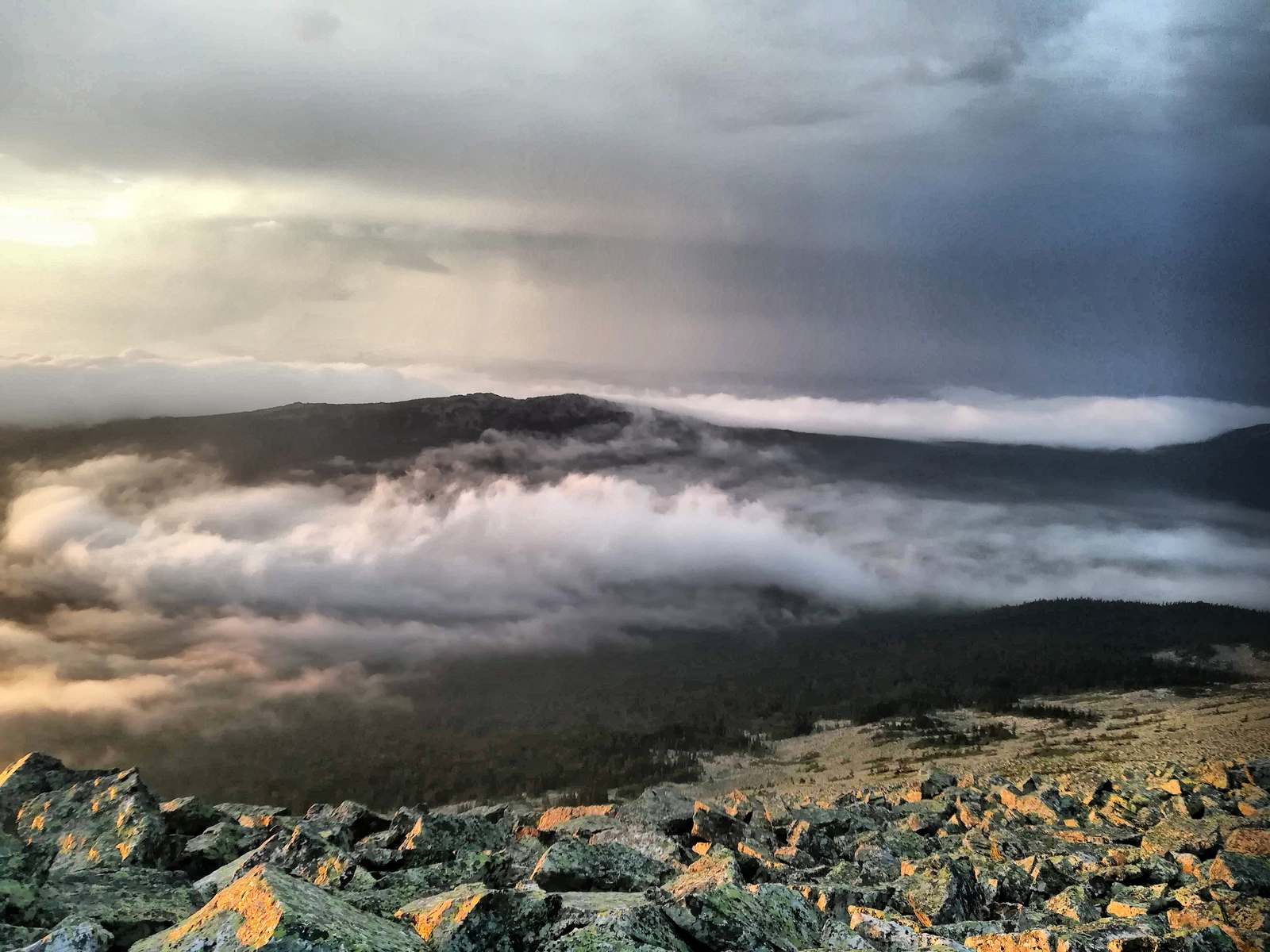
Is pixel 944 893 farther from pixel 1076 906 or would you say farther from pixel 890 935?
pixel 890 935

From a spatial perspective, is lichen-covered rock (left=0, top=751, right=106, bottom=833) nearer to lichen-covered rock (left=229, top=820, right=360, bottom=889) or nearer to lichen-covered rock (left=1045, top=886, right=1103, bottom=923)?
lichen-covered rock (left=229, top=820, right=360, bottom=889)

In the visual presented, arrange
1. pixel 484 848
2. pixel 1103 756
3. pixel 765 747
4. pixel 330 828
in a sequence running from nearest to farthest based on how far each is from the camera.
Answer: pixel 484 848 < pixel 330 828 < pixel 1103 756 < pixel 765 747

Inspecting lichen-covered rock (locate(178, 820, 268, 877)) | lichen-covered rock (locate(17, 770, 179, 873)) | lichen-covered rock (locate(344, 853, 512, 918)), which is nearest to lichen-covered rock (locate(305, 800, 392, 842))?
lichen-covered rock (locate(178, 820, 268, 877))

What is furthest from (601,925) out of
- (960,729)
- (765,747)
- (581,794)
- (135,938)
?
(765,747)

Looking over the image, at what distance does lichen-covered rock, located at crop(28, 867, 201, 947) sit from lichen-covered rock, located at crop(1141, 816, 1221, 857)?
80.5ft

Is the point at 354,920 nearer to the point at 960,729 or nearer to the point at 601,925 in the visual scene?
the point at 601,925

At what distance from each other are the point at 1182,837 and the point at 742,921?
20.7 metres

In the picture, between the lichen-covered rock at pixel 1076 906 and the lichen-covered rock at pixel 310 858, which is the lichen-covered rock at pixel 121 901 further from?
the lichen-covered rock at pixel 1076 906

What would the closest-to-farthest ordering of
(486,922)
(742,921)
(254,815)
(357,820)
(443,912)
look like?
(486,922) → (443,912) → (742,921) → (357,820) → (254,815)

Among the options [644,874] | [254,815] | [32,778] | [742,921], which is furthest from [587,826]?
[32,778]

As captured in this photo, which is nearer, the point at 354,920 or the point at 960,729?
the point at 354,920

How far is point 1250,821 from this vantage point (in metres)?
24.0

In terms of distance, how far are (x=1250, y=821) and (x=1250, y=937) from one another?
448 inches

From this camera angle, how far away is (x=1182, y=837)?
950 inches
